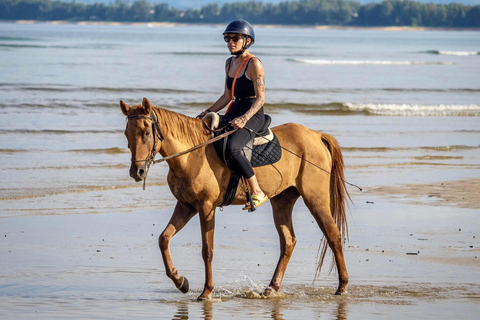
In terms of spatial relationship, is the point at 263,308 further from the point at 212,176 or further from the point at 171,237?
the point at 212,176

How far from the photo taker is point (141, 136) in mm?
6664

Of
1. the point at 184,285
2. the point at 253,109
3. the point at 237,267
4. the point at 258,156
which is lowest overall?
the point at 237,267

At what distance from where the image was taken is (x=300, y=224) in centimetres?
1035

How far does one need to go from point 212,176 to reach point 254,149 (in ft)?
1.88

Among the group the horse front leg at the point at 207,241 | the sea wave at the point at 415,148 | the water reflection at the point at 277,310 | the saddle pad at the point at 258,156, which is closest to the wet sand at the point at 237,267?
the water reflection at the point at 277,310

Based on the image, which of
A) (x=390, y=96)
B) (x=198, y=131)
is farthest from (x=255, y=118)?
(x=390, y=96)

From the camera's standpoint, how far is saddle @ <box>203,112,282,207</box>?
24.0ft

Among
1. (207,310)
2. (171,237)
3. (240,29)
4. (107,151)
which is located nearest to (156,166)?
(107,151)

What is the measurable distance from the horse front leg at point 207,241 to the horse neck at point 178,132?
0.62 meters

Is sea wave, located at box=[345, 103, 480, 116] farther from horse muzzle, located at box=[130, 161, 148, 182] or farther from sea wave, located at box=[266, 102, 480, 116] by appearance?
horse muzzle, located at box=[130, 161, 148, 182]

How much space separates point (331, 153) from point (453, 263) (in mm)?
1904

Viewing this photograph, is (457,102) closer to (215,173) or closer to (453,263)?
(453,263)

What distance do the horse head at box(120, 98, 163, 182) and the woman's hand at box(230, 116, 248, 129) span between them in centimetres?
→ 80

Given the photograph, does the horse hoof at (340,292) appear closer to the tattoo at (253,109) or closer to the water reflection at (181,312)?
the water reflection at (181,312)
